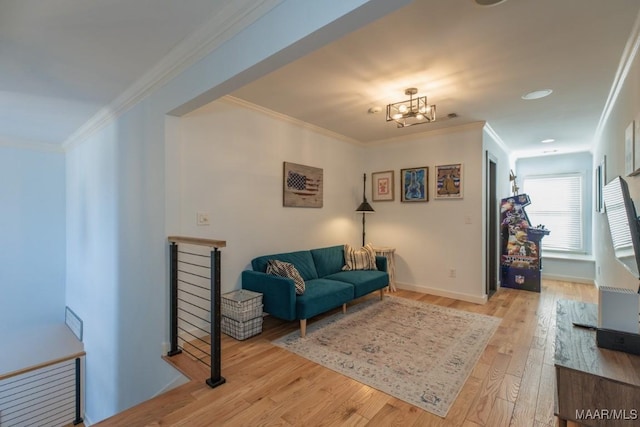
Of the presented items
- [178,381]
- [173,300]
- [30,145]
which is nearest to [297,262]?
[173,300]

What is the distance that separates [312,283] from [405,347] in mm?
1205

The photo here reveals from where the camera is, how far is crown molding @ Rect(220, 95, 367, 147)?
320cm

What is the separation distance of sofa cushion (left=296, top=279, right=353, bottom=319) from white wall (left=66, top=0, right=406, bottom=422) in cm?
121

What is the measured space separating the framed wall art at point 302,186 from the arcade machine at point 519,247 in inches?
132

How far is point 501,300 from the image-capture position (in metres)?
4.22

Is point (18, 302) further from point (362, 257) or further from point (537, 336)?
point (537, 336)

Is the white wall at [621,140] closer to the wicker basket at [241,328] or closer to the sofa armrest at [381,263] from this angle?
the sofa armrest at [381,263]

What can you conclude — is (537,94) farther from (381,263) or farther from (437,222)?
(381,263)

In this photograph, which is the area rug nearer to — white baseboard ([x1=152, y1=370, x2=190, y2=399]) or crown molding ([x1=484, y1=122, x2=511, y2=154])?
white baseboard ([x1=152, y1=370, x2=190, y2=399])


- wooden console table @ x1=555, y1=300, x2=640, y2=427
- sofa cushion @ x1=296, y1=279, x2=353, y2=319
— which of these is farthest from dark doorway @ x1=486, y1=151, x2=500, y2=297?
wooden console table @ x1=555, y1=300, x2=640, y2=427

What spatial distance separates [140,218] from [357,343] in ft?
7.85

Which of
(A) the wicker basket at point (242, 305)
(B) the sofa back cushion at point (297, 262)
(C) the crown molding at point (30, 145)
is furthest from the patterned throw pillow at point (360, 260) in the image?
(C) the crown molding at point (30, 145)

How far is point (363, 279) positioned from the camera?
3633 mm

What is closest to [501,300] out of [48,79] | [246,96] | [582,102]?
[582,102]
